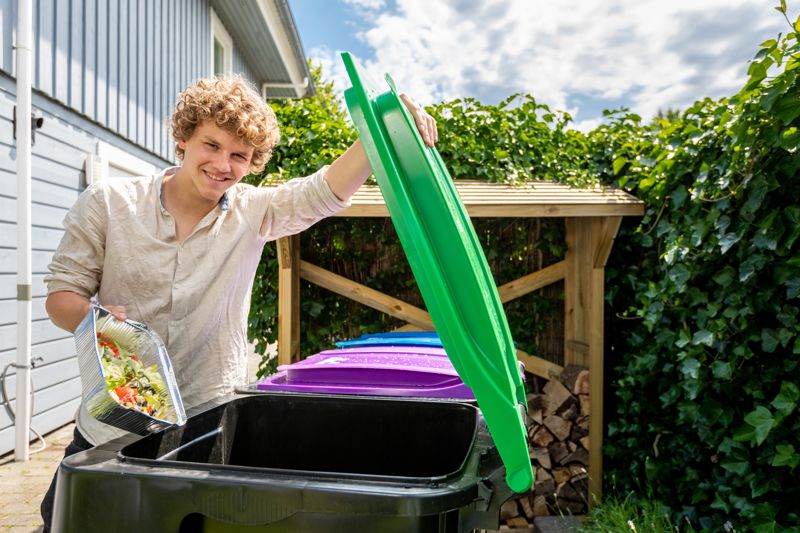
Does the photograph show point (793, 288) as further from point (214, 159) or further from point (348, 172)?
point (214, 159)

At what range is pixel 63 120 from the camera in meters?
5.06

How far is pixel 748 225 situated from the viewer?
7.26 ft

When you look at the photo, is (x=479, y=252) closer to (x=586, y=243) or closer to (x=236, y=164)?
(x=236, y=164)

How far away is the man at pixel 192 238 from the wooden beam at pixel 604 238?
2.25m

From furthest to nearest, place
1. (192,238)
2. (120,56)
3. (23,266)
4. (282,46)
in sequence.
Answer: (282,46) → (120,56) → (23,266) → (192,238)

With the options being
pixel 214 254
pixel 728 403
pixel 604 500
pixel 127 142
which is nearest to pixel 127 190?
pixel 214 254

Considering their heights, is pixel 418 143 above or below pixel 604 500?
above

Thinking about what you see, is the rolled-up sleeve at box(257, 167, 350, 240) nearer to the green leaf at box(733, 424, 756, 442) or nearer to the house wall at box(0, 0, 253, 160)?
the green leaf at box(733, 424, 756, 442)

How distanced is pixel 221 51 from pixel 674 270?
8457mm

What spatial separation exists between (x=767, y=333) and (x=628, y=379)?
46.0 inches

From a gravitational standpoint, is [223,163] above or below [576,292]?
above

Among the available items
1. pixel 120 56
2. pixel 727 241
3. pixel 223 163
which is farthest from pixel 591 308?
pixel 120 56

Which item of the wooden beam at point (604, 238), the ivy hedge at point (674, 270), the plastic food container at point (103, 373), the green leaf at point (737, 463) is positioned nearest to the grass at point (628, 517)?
the ivy hedge at point (674, 270)

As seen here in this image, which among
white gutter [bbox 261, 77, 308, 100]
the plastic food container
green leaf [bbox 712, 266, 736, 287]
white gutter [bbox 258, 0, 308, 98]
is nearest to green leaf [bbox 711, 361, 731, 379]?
green leaf [bbox 712, 266, 736, 287]
